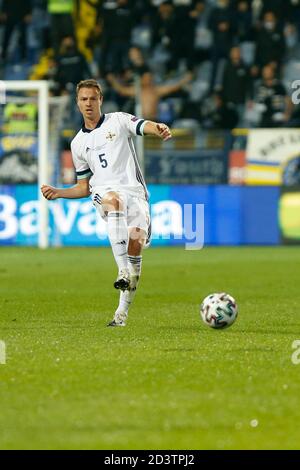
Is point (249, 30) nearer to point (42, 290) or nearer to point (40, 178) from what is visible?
point (40, 178)

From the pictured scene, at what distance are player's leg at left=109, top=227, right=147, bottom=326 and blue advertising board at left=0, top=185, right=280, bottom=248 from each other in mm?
11941

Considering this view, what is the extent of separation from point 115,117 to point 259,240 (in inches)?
502

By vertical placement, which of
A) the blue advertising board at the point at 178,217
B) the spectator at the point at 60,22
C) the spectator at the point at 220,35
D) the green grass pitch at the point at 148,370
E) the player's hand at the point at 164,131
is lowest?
the green grass pitch at the point at 148,370

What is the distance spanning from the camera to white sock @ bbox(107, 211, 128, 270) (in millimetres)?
10703

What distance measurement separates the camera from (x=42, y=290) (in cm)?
1466

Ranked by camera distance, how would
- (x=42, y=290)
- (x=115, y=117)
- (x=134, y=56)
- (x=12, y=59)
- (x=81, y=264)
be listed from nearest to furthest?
(x=115, y=117) → (x=42, y=290) → (x=81, y=264) → (x=134, y=56) → (x=12, y=59)

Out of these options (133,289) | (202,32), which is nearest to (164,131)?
(133,289)

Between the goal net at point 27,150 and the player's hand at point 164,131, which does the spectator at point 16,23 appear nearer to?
the goal net at point 27,150

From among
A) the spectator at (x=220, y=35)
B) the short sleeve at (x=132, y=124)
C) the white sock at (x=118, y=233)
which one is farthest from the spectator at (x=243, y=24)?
the white sock at (x=118, y=233)

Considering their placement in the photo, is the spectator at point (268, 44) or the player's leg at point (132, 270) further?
the spectator at point (268, 44)

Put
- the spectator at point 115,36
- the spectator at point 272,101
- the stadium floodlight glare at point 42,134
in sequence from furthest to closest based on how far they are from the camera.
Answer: the spectator at point 115,36, the spectator at point 272,101, the stadium floodlight glare at point 42,134

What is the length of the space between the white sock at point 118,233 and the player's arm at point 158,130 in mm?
764

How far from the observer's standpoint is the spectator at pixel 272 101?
24719 millimetres
